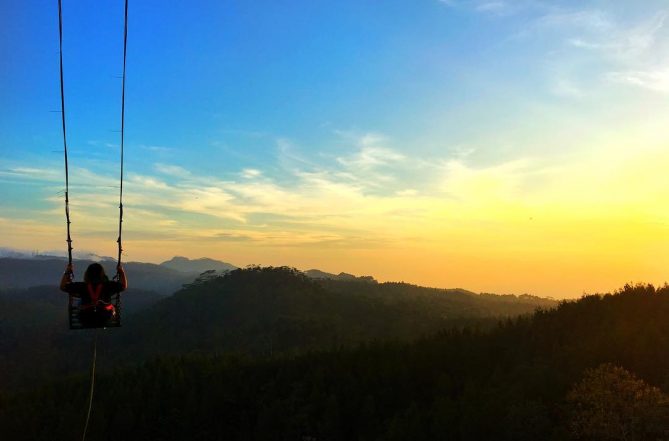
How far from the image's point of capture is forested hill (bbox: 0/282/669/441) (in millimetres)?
42094

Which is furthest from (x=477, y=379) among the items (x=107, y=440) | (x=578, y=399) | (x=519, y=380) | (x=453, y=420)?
(x=107, y=440)

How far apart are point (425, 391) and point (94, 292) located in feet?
207

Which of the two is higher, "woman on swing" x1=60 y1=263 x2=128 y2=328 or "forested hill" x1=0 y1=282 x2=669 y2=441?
"woman on swing" x1=60 y1=263 x2=128 y2=328

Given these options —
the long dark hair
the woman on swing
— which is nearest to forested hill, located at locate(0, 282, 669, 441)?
the woman on swing

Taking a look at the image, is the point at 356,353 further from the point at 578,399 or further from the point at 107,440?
the point at 578,399

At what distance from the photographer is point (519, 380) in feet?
192

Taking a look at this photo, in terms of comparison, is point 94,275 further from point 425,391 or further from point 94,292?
point 425,391

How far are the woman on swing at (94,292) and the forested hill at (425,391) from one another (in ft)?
101

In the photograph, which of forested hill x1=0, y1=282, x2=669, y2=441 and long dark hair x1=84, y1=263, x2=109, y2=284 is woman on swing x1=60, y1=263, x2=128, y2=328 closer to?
long dark hair x1=84, y1=263, x2=109, y2=284

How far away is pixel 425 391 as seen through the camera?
72.4 m

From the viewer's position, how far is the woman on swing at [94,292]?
17047 millimetres

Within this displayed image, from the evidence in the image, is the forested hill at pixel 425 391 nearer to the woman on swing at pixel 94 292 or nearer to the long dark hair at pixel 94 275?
the woman on swing at pixel 94 292

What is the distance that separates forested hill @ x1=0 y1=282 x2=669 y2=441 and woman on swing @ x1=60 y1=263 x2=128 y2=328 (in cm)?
Answer: 3089

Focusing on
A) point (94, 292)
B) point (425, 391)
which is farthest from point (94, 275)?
point (425, 391)
